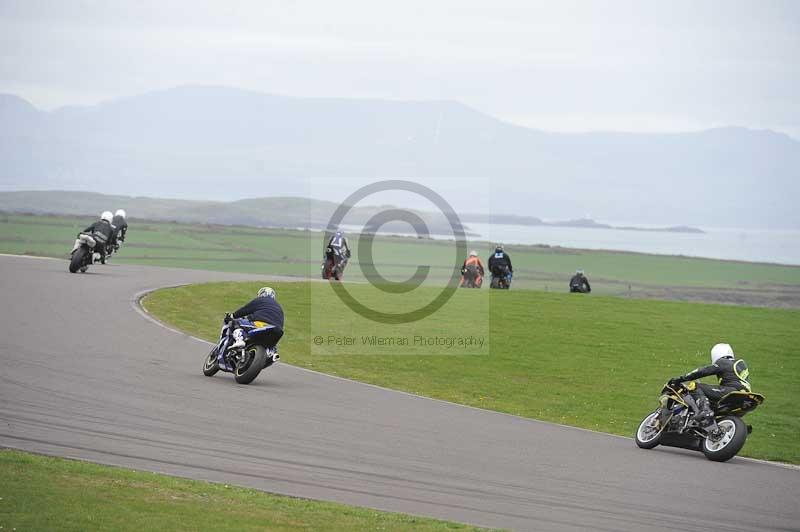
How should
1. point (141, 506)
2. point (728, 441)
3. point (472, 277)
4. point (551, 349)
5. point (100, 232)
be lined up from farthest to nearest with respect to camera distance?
point (472, 277) → point (100, 232) → point (551, 349) → point (728, 441) → point (141, 506)

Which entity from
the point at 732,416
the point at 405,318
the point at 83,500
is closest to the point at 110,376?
the point at 83,500

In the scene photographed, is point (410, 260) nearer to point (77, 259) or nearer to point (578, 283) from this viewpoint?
point (578, 283)

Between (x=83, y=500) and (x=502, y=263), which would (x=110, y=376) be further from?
(x=502, y=263)

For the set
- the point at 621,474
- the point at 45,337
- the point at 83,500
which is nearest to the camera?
the point at 83,500

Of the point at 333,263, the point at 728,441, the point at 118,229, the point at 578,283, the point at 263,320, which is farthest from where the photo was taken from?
the point at 578,283

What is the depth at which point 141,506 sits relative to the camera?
11.0 meters

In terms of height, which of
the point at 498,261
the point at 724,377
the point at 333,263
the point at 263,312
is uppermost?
the point at 498,261

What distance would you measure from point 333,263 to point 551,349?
15.9 meters

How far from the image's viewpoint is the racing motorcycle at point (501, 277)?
4953cm

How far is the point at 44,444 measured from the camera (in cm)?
1342

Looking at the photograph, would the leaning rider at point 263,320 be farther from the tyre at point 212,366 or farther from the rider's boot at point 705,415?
the rider's boot at point 705,415

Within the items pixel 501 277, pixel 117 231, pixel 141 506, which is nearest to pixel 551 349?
pixel 501 277

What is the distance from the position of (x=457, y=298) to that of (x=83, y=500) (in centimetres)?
3313

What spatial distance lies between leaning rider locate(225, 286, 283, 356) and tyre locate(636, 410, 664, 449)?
6.54m
